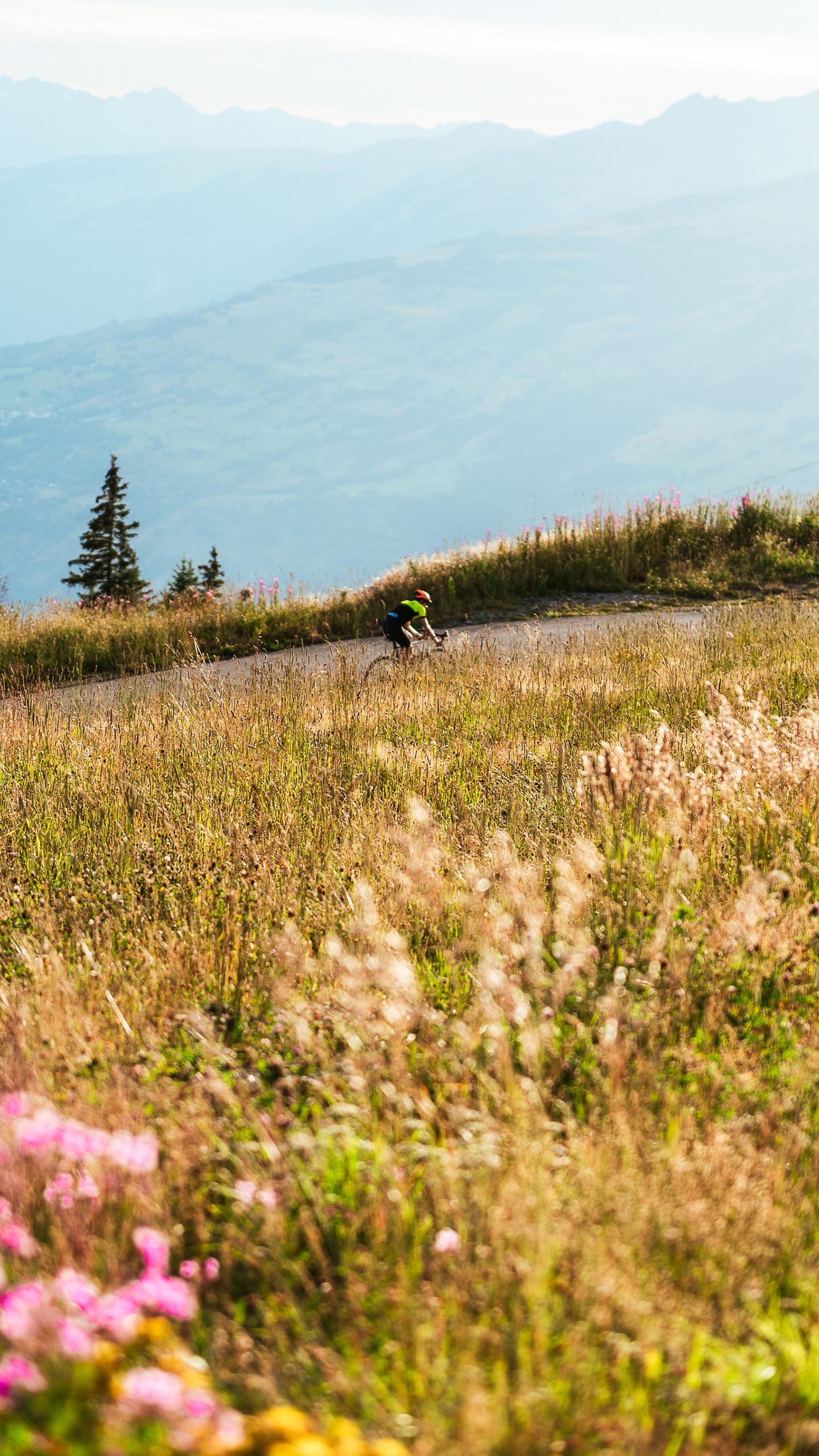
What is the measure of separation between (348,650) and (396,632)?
7.07ft

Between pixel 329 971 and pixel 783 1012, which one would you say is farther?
pixel 329 971

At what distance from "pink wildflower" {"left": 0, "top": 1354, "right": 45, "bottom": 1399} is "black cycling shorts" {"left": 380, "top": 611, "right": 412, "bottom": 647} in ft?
30.7

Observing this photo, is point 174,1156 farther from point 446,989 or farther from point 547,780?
point 547,780

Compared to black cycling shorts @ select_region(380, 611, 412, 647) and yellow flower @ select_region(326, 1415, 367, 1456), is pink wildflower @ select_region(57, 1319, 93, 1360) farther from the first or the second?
black cycling shorts @ select_region(380, 611, 412, 647)

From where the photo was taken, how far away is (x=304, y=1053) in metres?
2.98

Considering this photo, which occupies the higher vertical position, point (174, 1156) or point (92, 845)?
point (92, 845)

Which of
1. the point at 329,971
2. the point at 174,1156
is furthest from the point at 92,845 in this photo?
the point at 174,1156

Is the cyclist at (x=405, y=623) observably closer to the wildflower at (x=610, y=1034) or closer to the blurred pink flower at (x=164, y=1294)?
the wildflower at (x=610, y=1034)

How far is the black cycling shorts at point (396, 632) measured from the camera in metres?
10.7

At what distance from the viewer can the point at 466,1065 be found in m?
2.83

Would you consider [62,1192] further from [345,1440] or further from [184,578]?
[184,578]

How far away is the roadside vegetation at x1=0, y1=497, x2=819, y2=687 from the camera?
14484 mm

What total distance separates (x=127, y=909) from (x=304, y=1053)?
1546 millimetres

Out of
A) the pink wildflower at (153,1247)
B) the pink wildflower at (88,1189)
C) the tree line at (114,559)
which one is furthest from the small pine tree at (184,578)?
the pink wildflower at (153,1247)
